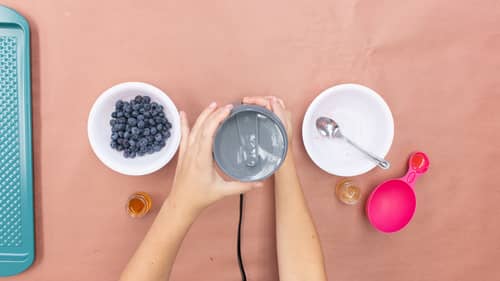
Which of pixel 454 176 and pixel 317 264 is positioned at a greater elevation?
pixel 454 176

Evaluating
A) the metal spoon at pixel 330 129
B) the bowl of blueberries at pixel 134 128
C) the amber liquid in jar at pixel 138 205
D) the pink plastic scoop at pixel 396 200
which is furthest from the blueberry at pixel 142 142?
the pink plastic scoop at pixel 396 200

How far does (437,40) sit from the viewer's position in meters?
0.72

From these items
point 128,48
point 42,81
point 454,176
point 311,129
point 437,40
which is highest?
point 437,40

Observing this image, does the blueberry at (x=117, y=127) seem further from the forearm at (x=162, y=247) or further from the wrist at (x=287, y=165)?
the wrist at (x=287, y=165)

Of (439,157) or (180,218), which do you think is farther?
(439,157)

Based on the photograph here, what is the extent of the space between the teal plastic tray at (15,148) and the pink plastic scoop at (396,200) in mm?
650

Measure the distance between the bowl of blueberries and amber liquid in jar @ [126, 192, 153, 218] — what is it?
0.21ft

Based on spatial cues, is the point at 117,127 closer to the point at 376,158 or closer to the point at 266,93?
the point at 266,93

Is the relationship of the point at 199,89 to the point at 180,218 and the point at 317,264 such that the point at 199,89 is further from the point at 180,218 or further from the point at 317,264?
the point at 317,264

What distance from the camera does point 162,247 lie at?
1.93 ft

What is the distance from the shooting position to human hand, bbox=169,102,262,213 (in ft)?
1.68

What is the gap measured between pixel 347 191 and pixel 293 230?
5.5 inches

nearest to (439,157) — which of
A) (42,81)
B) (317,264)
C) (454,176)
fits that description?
(454,176)

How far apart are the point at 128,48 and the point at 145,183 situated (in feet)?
0.83
